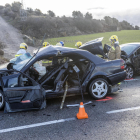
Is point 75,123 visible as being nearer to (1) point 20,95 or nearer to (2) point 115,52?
(1) point 20,95

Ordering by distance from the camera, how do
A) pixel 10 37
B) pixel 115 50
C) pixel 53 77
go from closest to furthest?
pixel 53 77 → pixel 115 50 → pixel 10 37

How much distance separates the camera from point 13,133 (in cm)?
378

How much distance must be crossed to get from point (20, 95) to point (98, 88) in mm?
2359

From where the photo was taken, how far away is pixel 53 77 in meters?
5.82

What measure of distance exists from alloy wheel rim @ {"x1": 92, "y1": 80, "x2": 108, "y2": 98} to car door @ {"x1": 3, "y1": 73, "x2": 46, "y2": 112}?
167 cm

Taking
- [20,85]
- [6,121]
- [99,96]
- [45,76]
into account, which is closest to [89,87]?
[99,96]

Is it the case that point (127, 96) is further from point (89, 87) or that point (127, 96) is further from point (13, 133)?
point (13, 133)

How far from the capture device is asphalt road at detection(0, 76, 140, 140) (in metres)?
3.63

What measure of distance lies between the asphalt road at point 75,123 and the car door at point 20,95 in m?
0.25

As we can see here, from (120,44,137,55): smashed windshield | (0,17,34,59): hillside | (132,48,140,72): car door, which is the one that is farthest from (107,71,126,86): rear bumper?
(0,17,34,59): hillside

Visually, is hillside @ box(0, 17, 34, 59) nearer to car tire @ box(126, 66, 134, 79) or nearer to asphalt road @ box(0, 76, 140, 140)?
car tire @ box(126, 66, 134, 79)

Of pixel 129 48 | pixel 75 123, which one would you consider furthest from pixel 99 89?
pixel 129 48

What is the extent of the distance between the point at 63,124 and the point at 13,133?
109 centimetres

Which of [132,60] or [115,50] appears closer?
[115,50]
